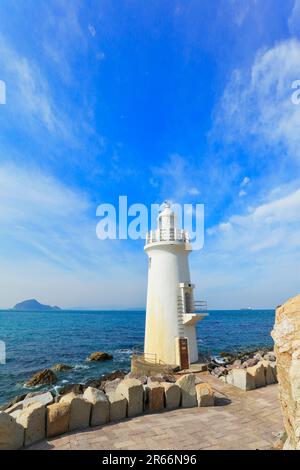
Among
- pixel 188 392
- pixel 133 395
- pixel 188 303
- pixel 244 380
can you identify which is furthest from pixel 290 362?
pixel 188 303

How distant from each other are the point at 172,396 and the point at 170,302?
7.85m

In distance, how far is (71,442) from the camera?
6.44 m

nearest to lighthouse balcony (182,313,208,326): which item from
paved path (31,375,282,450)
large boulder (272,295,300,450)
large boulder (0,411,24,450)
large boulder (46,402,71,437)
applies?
paved path (31,375,282,450)

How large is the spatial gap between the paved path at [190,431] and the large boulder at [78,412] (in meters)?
0.23

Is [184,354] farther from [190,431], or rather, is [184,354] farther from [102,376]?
[190,431]

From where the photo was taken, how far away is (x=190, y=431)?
706 cm

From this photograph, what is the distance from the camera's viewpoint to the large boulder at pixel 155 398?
845 cm

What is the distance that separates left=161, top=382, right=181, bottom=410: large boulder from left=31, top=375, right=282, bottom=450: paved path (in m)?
0.24

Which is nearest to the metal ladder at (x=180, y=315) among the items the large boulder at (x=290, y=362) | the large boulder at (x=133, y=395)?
the large boulder at (x=133, y=395)

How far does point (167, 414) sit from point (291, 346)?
5.19 meters

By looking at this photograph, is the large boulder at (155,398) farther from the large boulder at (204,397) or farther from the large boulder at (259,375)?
the large boulder at (259,375)
